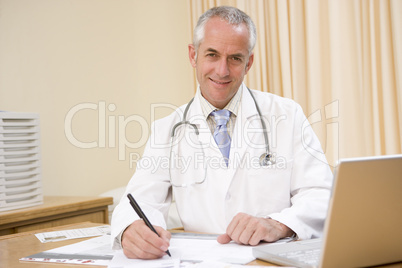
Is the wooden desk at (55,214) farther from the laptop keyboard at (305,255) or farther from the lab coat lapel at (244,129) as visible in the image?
the laptop keyboard at (305,255)

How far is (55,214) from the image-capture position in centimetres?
198

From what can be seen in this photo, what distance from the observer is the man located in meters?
1.51

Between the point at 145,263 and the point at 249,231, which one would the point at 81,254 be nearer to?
the point at 145,263

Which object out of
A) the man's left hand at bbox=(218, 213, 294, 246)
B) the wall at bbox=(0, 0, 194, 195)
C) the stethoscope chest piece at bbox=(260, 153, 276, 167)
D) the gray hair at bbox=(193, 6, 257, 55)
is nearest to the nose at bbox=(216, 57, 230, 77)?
the gray hair at bbox=(193, 6, 257, 55)

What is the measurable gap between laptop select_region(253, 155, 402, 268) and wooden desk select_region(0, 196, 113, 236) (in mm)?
1407

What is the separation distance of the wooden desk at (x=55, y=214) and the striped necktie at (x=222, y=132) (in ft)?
2.74

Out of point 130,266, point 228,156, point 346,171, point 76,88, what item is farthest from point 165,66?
point 346,171

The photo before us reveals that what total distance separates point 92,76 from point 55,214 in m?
1.05

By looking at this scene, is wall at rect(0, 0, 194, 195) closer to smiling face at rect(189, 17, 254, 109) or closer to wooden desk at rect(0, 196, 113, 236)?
wooden desk at rect(0, 196, 113, 236)

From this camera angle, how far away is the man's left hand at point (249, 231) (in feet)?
3.55

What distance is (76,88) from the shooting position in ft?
8.64

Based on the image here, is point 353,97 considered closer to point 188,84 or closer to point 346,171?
point 188,84

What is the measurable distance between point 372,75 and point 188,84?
4.63 feet

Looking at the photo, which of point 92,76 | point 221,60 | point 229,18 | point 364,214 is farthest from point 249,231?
point 92,76
